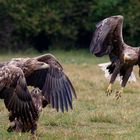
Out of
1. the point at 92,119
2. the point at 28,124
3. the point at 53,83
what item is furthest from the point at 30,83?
the point at 92,119

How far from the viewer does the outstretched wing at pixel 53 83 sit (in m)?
9.70

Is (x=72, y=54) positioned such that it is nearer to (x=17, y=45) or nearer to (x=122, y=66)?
(x=17, y=45)

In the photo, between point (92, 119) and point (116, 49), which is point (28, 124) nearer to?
point (92, 119)

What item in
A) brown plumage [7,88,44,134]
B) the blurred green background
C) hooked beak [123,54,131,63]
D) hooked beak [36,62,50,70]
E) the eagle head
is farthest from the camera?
the blurred green background

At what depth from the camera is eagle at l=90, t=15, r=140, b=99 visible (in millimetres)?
11039

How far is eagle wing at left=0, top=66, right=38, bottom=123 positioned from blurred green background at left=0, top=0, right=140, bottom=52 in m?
20.7

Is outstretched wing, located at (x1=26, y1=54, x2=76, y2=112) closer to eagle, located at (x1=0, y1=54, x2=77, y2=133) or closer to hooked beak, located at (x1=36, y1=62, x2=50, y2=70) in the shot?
eagle, located at (x1=0, y1=54, x2=77, y2=133)

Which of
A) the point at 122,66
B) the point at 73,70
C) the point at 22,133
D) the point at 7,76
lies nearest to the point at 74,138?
the point at 22,133

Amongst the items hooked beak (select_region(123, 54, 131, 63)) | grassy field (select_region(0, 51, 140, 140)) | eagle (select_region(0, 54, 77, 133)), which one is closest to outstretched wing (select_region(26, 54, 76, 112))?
eagle (select_region(0, 54, 77, 133))

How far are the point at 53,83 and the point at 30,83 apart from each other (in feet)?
1.13

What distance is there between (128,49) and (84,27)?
19.3m

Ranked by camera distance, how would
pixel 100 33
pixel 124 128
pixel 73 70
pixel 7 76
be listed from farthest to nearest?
pixel 73 70 < pixel 100 33 < pixel 124 128 < pixel 7 76

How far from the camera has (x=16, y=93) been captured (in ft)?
29.1

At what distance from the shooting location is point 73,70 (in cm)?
2045
